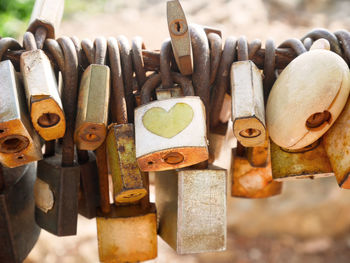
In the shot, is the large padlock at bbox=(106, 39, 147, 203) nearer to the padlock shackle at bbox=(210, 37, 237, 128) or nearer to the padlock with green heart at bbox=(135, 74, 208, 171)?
the padlock with green heart at bbox=(135, 74, 208, 171)

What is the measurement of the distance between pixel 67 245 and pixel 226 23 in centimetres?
130

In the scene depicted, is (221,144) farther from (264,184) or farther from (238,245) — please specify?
(238,245)

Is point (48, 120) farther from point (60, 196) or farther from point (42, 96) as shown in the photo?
point (60, 196)

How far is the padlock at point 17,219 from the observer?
71cm

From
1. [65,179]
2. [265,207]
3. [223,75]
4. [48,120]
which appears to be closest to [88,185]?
[65,179]

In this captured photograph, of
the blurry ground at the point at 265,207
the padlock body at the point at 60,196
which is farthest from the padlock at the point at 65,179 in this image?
the blurry ground at the point at 265,207

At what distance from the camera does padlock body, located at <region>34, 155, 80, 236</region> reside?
681 mm

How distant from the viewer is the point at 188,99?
60cm

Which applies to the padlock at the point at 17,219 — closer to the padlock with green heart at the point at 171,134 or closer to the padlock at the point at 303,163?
the padlock with green heart at the point at 171,134

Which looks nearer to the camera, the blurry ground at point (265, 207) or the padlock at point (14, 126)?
the padlock at point (14, 126)

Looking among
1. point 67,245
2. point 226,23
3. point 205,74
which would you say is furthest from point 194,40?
point 226,23

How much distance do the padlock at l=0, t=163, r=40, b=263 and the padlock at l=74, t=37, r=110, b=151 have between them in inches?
6.9

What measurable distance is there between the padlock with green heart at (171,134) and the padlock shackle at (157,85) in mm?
52

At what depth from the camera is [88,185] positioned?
28.5 inches
